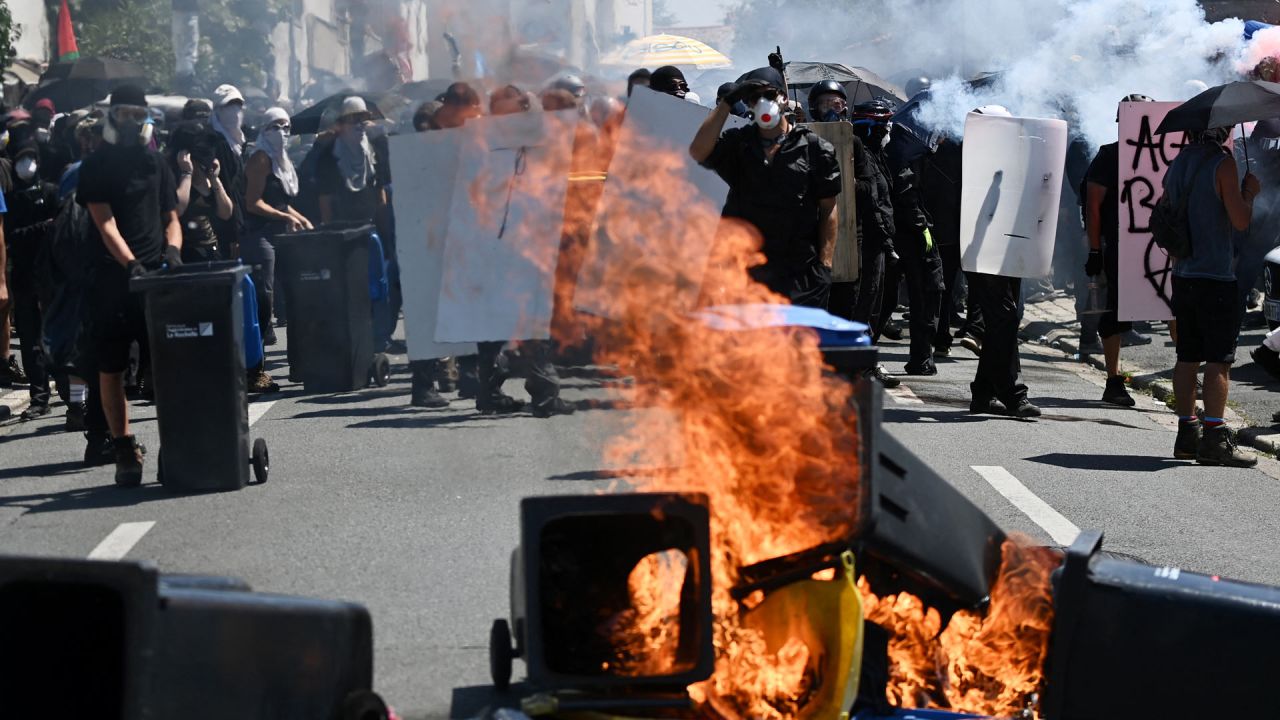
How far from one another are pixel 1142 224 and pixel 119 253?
6.78 m

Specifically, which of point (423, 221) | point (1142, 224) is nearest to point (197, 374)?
point (423, 221)

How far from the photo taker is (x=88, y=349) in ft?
29.8

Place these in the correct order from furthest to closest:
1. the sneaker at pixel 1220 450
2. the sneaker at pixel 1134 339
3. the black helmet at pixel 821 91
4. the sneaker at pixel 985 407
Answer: the sneaker at pixel 1134 339 < the black helmet at pixel 821 91 < the sneaker at pixel 985 407 < the sneaker at pixel 1220 450

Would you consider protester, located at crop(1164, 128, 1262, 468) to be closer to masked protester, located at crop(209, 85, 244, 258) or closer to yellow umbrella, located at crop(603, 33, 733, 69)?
yellow umbrella, located at crop(603, 33, 733, 69)

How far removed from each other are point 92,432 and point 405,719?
5.16 metres

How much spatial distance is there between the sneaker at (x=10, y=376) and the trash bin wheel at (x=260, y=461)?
4.91 metres

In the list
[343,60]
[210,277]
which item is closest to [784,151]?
[210,277]

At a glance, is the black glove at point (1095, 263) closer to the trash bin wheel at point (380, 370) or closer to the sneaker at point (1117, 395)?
the sneaker at point (1117, 395)

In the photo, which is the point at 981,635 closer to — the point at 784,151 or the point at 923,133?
the point at 784,151

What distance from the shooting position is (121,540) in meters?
7.80

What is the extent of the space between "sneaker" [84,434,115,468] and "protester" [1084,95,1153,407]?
6523 mm

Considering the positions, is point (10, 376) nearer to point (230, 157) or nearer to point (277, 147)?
point (230, 157)

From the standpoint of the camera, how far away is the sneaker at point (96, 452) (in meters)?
9.76

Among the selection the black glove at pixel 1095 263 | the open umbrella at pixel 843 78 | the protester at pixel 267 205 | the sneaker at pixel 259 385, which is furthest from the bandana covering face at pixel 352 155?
the open umbrella at pixel 843 78
